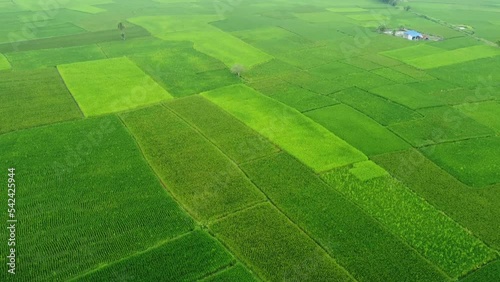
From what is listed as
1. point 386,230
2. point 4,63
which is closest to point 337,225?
point 386,230

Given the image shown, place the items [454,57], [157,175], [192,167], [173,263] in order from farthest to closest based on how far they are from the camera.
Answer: [454,57] < [192,167] < [157,175] < [173,263]

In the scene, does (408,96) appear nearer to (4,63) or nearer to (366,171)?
(366,171)

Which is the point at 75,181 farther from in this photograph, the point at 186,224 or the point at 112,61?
the point at 112,61

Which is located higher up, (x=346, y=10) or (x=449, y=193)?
(x=346, y=10)

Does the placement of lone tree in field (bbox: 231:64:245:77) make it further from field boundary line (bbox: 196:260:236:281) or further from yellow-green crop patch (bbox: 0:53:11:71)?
field boundary line (bbox: 196:260:236:281)

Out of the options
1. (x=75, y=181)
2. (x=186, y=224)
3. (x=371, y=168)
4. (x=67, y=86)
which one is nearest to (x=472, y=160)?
(x=371, y=168)

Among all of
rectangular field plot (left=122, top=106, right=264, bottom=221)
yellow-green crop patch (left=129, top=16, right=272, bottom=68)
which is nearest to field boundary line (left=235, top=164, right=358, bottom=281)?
rectangular field plot (left=122, top=106, right=264, bottom=221)

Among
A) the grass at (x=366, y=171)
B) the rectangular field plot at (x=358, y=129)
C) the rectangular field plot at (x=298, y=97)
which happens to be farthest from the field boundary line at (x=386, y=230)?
the rectangular field plot at (x=298, y=97)
